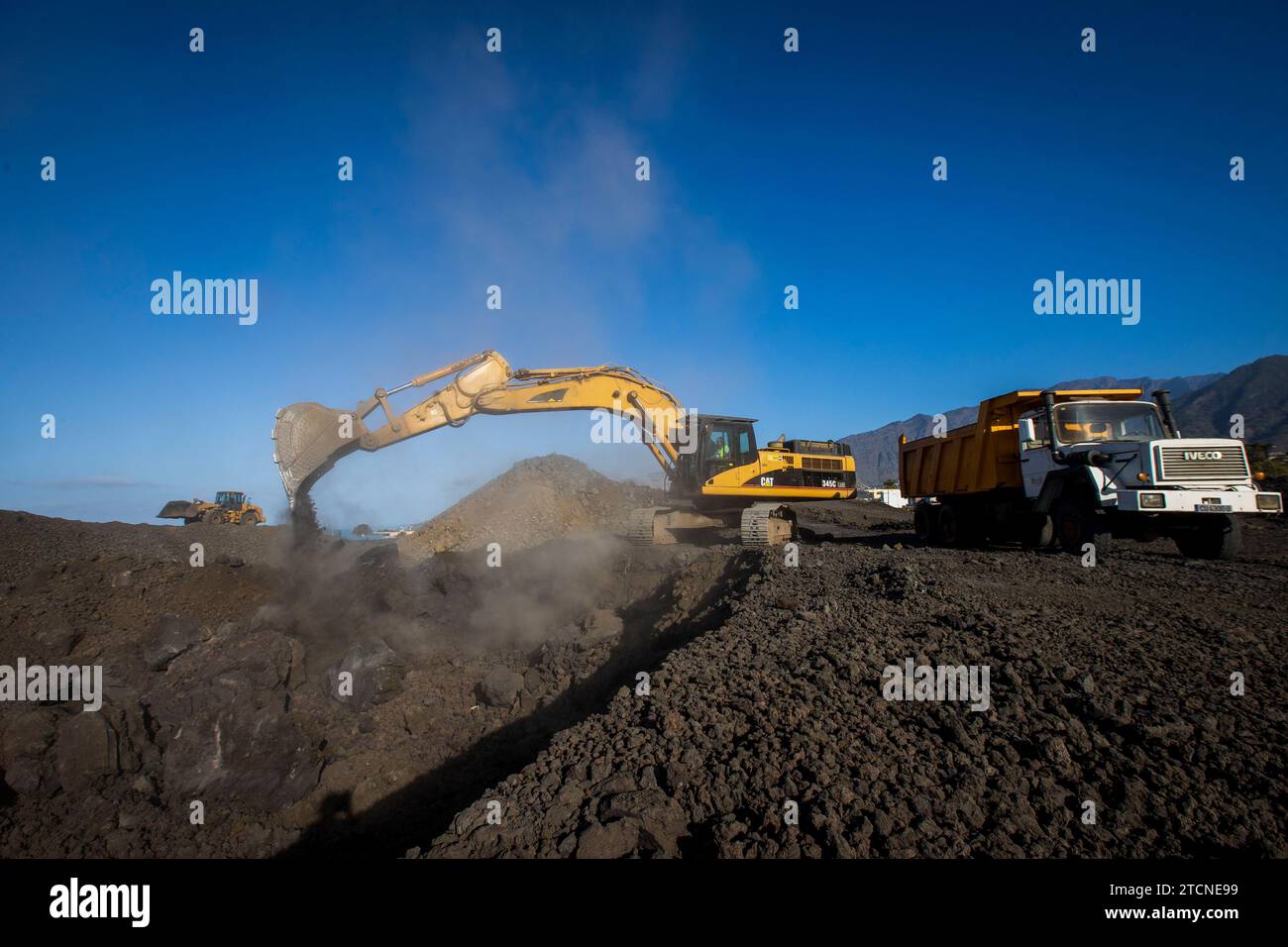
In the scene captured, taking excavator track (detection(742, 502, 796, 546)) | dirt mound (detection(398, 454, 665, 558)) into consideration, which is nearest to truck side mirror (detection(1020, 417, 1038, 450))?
excavator track (detection(742, 502, 796, 546))

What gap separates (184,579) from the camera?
9156 mm

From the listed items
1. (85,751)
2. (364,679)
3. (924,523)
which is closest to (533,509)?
(924,523)

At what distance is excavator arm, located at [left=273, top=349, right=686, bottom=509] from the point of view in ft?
32.5

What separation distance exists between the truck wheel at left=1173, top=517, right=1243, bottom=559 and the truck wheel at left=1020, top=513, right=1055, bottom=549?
5.27 feet

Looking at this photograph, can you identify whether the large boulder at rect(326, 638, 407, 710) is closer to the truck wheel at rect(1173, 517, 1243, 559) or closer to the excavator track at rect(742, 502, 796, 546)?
the excavator track at rect(742, 502, 796, 546)

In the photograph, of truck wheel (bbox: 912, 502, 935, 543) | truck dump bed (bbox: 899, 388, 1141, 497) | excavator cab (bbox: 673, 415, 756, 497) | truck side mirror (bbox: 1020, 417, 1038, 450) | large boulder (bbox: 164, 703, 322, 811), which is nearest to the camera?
large boulder (bbox: 164, 703, 322, 811)

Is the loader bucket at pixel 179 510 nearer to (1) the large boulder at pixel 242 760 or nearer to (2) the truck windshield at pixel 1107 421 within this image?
(1) the large boulder at pixel 242 760

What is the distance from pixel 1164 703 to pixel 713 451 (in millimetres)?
10181

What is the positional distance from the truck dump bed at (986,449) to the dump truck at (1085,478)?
22 millimetres

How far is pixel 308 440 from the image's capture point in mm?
9938

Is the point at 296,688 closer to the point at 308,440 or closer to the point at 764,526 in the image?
the point at 308,440

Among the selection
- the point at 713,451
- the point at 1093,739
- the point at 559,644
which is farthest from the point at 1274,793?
the point at 713,451

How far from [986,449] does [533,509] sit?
464 inches
